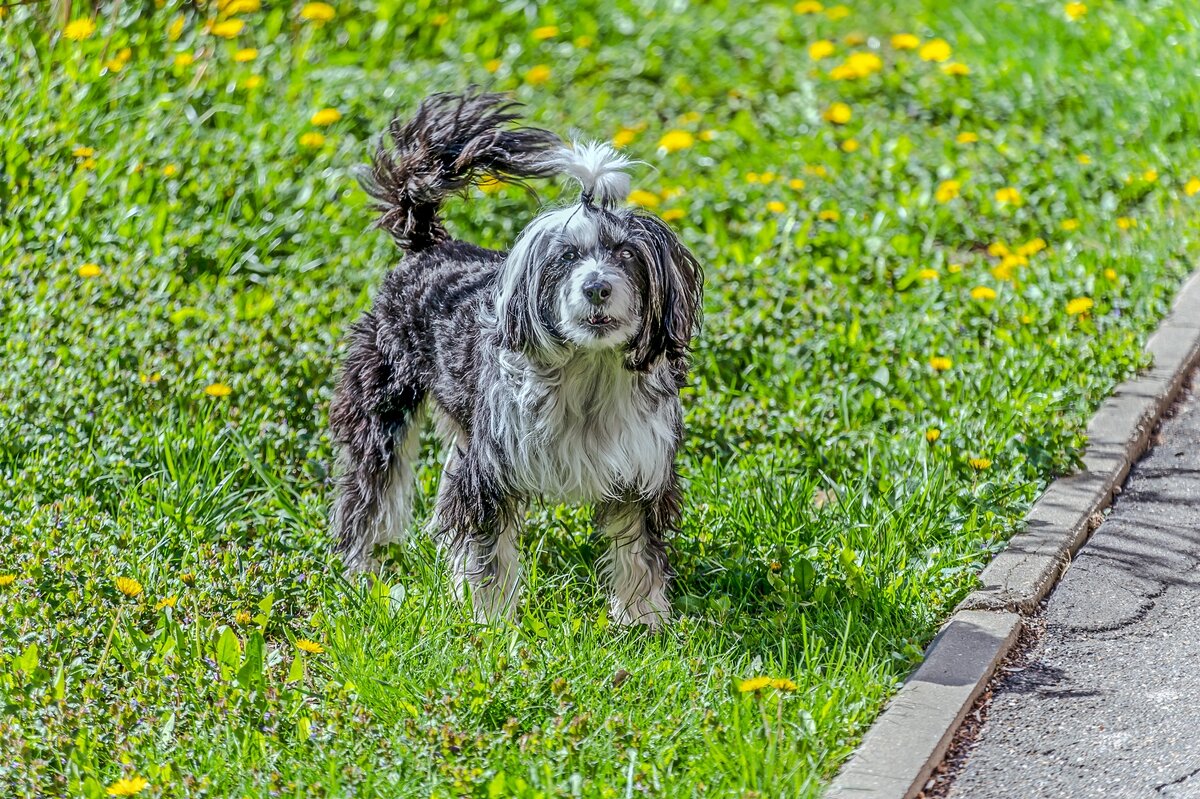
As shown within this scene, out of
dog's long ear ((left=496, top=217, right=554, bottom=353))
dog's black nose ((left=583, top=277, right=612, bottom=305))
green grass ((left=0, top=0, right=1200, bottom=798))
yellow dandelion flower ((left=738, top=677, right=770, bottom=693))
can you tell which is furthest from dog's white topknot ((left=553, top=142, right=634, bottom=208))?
yellow dandelion flower ((left=738, top=677, right=770, bottom=693))

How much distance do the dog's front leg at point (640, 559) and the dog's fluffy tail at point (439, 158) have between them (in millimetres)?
959

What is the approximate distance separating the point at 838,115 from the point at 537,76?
1.55 meters

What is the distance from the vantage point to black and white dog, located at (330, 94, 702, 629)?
353 centimetres

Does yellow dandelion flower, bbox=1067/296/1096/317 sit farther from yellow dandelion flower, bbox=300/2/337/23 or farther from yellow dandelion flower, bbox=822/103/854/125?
yellow dandelion flower, bbox=300/2/337/23

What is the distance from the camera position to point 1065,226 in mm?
6277

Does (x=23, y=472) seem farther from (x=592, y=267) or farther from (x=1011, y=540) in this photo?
(x=1011, y=540)

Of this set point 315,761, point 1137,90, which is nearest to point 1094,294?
point 1137,90

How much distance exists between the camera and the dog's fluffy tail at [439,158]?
13.7ft

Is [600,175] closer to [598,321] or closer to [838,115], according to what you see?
[598,321]

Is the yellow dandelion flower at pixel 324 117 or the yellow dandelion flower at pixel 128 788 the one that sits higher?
the yellow dandelion flower at pixel 128 788

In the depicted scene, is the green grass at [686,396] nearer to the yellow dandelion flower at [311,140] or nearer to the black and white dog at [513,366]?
the yellow dandelion flower at [311,140]

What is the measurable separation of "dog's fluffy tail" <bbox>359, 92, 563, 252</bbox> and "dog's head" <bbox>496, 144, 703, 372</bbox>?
46 cm

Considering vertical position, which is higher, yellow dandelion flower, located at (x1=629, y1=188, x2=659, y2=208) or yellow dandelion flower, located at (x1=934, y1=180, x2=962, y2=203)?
yellow dandelion flower, located at (x1=934, y1=180, x2=962, y2=203)

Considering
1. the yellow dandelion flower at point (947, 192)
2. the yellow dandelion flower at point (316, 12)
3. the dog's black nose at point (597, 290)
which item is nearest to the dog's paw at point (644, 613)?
the dog's black nose at point (597, 290)
